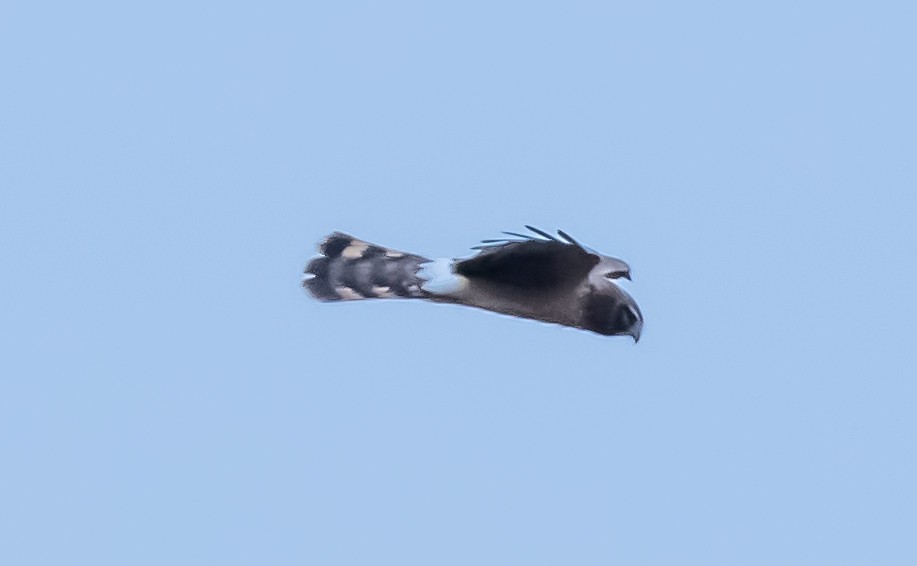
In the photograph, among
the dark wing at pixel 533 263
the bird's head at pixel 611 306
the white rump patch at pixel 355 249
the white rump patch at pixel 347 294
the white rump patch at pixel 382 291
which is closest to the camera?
the dark wing at pixel 533 263

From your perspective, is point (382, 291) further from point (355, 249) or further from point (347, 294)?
point (355, 249)

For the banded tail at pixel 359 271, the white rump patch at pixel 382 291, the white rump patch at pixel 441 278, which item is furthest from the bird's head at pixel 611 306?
the white rump patch at pixel 382 291

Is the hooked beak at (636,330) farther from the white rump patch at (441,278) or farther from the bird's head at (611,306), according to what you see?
the white rump patch at (441,278)

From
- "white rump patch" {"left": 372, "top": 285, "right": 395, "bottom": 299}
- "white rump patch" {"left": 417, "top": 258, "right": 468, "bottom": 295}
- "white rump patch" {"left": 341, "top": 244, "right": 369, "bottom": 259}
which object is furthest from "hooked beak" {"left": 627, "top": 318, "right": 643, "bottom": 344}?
"white rump patch" {"left": 341, "top": 244, "right": 369, "bottom": 259}

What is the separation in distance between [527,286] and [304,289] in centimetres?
282

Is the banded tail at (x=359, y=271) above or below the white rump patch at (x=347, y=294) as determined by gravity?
above

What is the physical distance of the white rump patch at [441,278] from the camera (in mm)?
12047

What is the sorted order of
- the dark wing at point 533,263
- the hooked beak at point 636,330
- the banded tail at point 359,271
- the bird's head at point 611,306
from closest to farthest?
the dark wing at point 533,263 → the bird's head at point 611,306 → the hooked beak at point 636,330 → the banded tail at point 359,271

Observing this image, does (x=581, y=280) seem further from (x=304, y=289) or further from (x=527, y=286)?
(x=304, y=289)

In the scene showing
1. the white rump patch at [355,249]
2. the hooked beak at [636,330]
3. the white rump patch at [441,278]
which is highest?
the white rump patch at [355,249]

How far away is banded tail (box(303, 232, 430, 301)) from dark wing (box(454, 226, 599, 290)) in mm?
998

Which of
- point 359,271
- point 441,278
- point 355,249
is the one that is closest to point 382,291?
point 359,271

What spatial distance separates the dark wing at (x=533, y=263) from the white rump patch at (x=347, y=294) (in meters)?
1.78

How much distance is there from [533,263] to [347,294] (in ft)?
8.40
